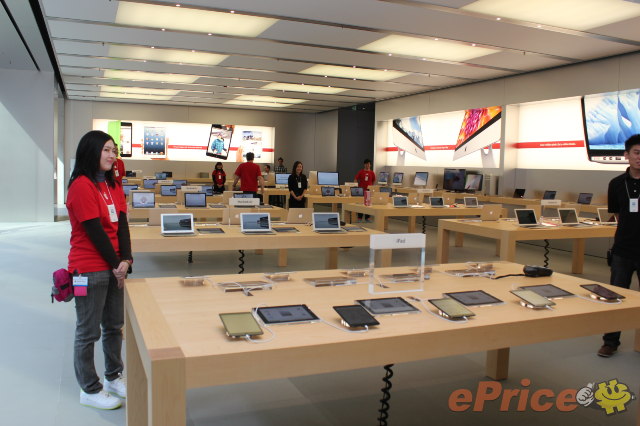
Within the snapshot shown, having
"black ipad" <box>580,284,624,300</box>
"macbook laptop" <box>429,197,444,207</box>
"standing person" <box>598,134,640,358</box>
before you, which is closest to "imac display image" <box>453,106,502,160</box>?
"macbook laptop" <box>429,197,444,207</box>

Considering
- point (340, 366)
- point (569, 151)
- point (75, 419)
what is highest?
point (569, 151)

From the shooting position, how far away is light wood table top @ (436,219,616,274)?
5.94m

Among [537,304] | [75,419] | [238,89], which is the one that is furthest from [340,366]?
[238,89]

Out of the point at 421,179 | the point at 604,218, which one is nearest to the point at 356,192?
the point at 421,179

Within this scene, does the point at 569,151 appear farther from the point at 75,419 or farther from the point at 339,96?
the point at 75,419

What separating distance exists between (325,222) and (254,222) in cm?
71

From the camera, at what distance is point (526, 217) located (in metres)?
6.54

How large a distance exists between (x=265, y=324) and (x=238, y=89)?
12.6 metres

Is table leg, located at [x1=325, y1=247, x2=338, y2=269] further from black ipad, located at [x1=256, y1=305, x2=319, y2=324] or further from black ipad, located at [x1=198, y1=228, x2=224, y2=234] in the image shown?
black ipad, located at [x1=256, y1=305, x2=319, y2=324]

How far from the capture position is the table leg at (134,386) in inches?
99.2

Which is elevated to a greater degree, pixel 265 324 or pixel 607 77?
pixel 607 77

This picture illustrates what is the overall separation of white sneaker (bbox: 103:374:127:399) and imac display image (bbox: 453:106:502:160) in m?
10.2

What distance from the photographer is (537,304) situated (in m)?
2.47

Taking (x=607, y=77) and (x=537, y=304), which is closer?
(x=537, y=304)
